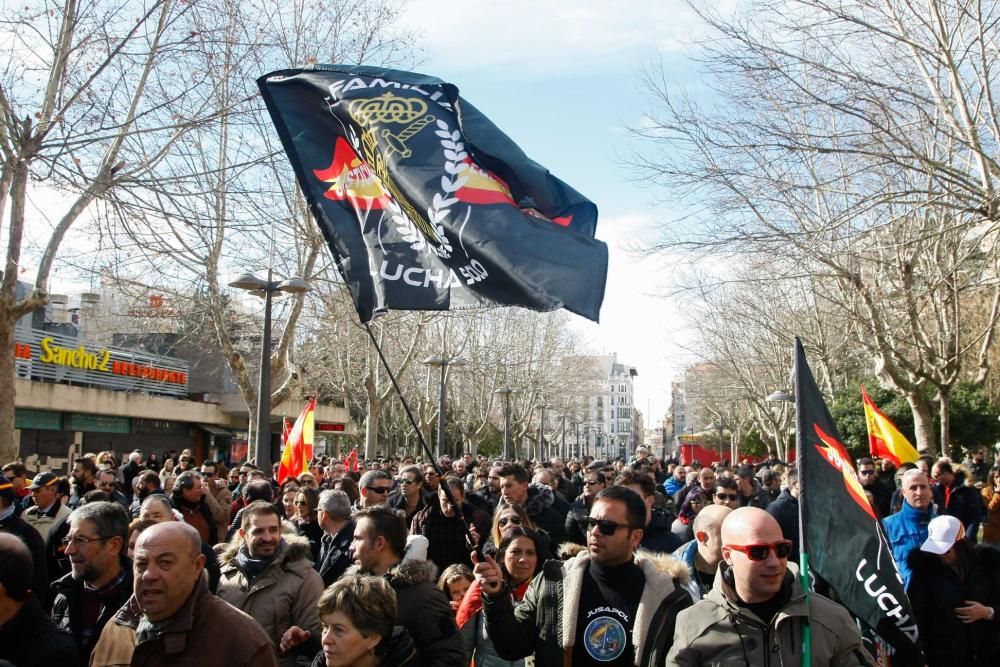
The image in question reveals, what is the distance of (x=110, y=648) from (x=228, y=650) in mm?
648

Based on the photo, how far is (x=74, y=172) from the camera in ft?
31.5

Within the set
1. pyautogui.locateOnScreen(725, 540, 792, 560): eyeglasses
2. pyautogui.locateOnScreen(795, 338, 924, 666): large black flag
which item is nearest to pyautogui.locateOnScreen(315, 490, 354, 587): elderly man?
pyautogui.locateOnScreen(795, 338, 924, 666): large black flag

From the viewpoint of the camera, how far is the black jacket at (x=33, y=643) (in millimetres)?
3646

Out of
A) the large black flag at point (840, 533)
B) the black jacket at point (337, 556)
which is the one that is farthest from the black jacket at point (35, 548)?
the large black flag at point (840, 533)

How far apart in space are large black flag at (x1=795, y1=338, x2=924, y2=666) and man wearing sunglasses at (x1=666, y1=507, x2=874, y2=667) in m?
0.39

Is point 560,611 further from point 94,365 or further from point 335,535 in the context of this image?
point 94,365

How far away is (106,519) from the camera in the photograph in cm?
455

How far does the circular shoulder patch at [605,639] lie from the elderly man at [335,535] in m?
2.25

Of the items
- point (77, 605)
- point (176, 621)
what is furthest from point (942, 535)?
point (77, 605)

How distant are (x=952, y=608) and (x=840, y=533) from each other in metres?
2.46

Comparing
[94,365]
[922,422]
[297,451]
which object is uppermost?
[94,365]

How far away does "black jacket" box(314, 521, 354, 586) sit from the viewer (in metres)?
5.82

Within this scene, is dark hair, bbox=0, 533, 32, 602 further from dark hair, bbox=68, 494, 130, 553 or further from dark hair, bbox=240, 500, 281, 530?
dark hair, bbox=240, 500, 281, 530

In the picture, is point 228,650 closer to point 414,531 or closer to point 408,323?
point 414,531
